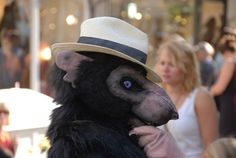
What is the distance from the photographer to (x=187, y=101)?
161 inches

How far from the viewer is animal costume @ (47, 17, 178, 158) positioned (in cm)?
202

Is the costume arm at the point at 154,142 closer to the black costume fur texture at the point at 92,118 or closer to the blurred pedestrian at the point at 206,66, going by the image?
the black costume fur texture at the point at 92,118

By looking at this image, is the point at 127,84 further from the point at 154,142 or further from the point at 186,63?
the point at 186,63

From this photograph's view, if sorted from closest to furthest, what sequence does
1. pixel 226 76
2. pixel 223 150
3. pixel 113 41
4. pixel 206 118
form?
pixel 113 41 < pixel 223 150 < pixel 206 118 < pixel 226 76

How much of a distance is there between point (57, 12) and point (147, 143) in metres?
7.26

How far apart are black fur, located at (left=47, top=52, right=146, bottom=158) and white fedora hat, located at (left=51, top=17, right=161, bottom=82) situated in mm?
38

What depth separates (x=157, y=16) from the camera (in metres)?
11.1

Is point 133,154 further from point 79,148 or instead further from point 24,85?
point 24,85

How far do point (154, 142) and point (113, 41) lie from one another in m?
0.37

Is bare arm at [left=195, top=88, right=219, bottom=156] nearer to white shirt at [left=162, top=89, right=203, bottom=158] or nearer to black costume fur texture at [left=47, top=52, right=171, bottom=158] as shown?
white shirt at [left=162, top=89, right=203, bottom=158]

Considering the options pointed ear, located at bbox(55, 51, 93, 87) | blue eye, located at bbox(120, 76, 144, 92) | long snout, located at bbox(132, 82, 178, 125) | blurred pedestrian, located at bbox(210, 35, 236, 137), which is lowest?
blurred pedestrian, located at bbox(210, 35, 236, 137)

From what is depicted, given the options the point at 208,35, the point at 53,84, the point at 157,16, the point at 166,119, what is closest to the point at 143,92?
the point at 166,119

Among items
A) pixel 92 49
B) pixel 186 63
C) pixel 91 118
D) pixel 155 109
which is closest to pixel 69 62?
pixel 92 49

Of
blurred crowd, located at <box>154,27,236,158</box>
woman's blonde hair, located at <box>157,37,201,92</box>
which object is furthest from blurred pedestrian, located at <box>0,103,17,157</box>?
woman's blonde hair, located at <box>157,37,201,92</box>
